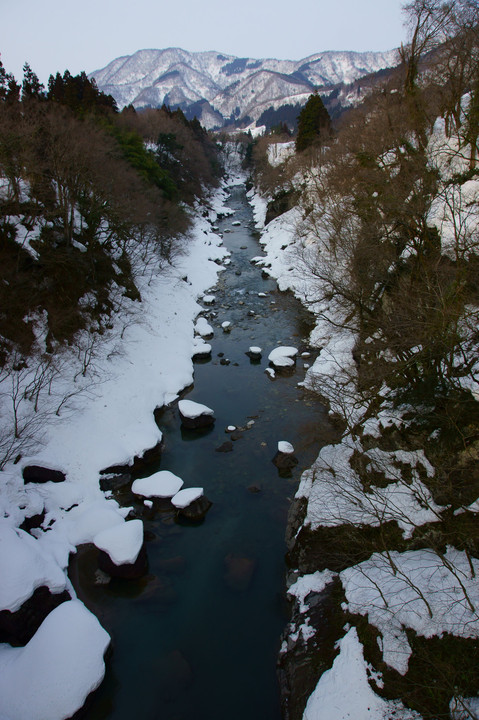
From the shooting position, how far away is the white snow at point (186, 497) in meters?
12.1

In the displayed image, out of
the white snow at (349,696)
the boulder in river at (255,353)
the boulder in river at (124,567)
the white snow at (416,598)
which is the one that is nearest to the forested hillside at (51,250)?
the boulder in river at (124,567)

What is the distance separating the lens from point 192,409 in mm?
16016

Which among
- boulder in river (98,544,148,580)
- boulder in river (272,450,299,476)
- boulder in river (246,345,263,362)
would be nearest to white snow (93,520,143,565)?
boulder in river (98,544,148,580)

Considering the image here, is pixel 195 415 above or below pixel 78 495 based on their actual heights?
above

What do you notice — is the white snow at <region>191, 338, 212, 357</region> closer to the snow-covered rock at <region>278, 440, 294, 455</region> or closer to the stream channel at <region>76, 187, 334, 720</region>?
the stream channel at <region>76, 187, 334, 720</region>

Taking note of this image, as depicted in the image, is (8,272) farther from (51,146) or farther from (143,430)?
(143,430)

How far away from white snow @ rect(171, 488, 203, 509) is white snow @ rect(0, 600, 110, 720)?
12.6 ft

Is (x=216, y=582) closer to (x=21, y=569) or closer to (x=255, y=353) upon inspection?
(x=21, y=569)

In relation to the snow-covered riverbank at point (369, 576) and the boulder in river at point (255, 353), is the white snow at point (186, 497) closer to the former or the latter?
the snow-covered riverbank at point (369, 576)

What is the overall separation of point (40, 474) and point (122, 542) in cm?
409

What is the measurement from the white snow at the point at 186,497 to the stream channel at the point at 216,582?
2.26 feet

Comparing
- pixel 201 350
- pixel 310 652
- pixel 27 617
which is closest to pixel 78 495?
pixel 27 617

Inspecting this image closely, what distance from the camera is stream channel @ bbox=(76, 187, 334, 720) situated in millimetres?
8195

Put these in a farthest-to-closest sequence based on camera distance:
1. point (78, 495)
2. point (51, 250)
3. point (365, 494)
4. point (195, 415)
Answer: point (51, 250), point (195, 415), point (78, 495), point (365, 494)
